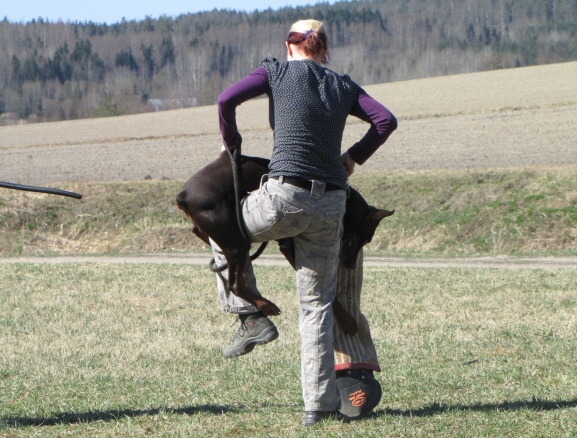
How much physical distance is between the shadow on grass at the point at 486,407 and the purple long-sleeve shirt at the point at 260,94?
52.4 inches

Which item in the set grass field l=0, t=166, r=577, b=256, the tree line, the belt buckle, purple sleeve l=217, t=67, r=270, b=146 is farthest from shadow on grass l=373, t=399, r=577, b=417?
the tree line

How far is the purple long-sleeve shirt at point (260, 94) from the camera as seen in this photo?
13.9ft

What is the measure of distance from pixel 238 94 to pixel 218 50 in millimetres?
127690

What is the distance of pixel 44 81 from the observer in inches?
4796

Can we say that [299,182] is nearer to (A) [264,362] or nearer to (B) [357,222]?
(B) [357,222]

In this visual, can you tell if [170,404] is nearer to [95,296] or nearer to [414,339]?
[414,339]

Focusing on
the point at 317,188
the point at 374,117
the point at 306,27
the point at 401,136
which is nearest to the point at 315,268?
the point at 317,188

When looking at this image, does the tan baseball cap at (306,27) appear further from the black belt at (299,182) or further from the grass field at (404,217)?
the grass field at (404,217)

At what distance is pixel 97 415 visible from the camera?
192 inches

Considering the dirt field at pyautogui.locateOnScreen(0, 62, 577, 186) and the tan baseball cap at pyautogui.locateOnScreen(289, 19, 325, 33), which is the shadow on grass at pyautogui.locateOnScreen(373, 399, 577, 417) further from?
the dirt field at pyautogui.locateOnScreen(0, 62, 577, 186)

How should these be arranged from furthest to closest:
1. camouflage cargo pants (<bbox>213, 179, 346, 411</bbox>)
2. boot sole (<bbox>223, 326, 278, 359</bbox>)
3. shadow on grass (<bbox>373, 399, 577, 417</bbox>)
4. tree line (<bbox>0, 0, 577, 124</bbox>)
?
tree line (<bbox>0, 0, 577, 124</bbox>)
boot sole (<bbox>223, 326, 278, 359</bbox>)
shadow on grass (<bbox>373, 399, 577, 417</bbox>)
camouflage cargo pants (<bbox>213, 179, 346, 411</bbox>)

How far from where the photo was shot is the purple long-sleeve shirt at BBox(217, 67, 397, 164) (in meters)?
4.24

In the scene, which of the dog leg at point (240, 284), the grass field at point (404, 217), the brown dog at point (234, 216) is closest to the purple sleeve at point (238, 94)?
the brown dog at point (234, 216)

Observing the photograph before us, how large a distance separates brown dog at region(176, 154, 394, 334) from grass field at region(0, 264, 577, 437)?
702 millimetres
